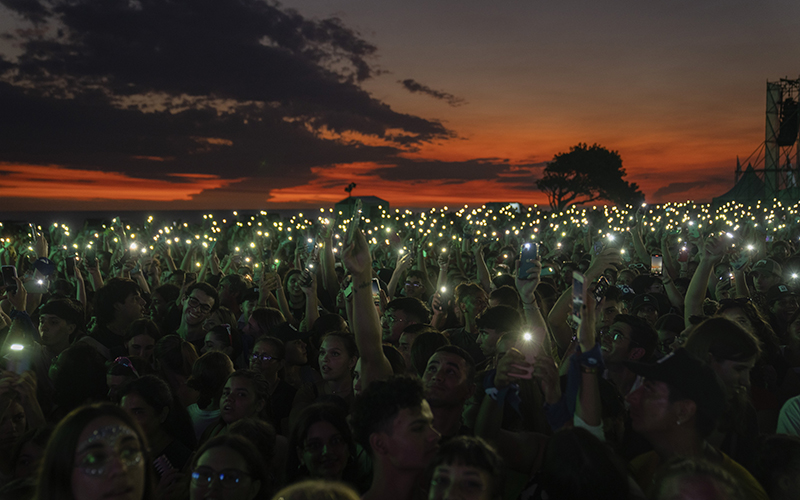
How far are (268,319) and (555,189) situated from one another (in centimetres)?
7429

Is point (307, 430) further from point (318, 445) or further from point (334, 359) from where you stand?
point (334, 359)

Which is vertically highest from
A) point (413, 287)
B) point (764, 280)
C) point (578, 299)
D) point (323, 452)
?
point (578, 299)

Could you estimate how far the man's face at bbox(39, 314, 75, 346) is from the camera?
18.1 feet

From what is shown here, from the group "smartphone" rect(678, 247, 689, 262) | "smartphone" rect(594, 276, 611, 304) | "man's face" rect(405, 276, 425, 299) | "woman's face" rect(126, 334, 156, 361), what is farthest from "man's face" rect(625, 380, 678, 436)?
"smartphone" rect(678, 247, 689, 262)

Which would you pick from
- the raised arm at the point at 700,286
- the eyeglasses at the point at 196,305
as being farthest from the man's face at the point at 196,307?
the raised arm at the point at 700,286

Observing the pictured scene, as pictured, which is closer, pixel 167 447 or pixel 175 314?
pixel 167 447

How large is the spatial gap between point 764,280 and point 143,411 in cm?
835

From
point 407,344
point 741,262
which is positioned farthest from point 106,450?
point 741,262

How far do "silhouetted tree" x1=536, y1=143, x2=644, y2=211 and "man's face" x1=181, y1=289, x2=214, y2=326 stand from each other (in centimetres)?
7196

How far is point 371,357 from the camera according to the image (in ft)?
12.6

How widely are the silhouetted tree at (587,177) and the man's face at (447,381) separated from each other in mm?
73572

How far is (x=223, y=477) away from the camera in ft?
9.35

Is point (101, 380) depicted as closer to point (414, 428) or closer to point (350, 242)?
point (350, 242)

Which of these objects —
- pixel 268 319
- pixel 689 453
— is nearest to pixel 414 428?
pixel 689 453
